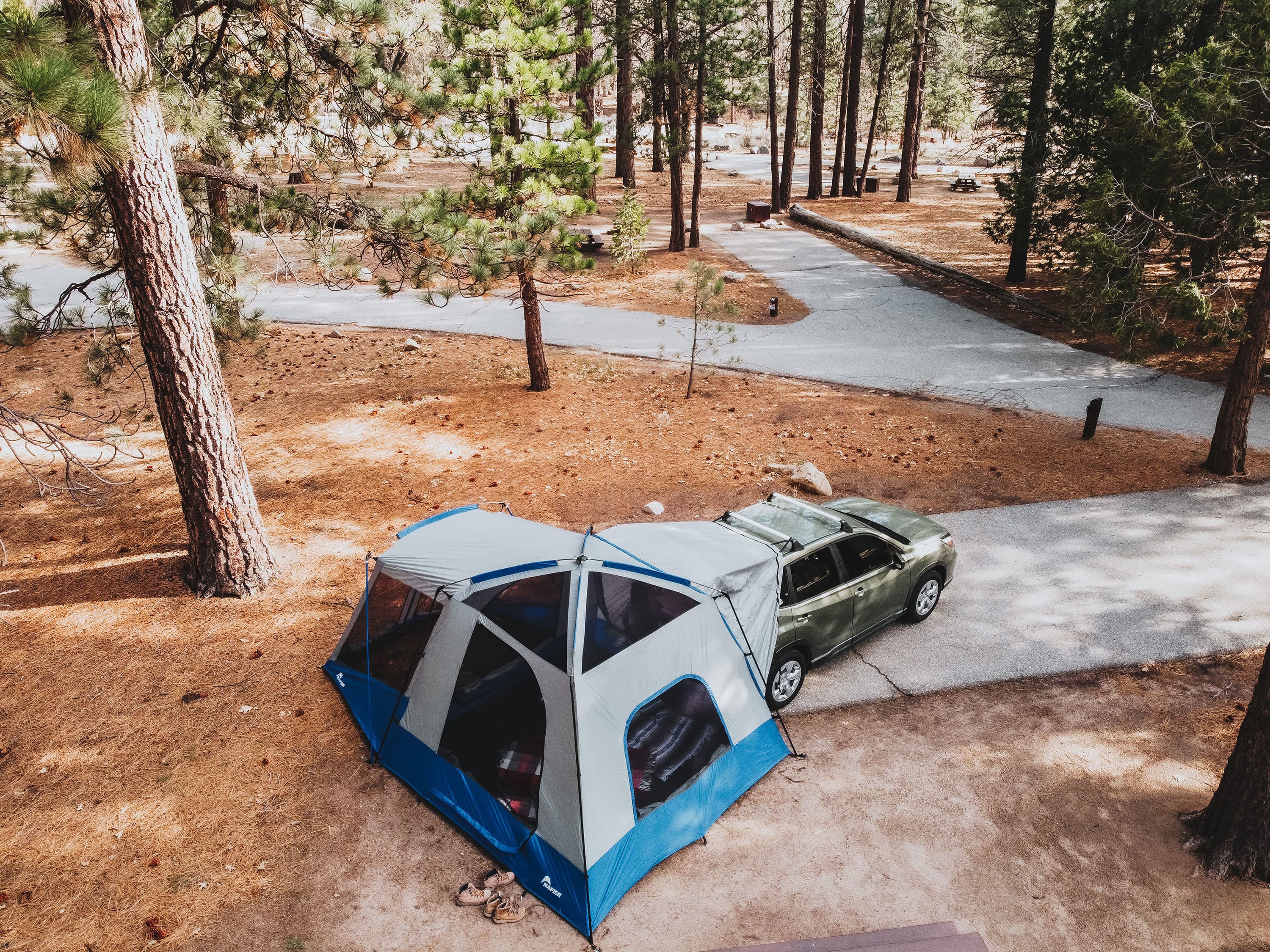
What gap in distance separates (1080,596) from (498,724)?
21.1ft

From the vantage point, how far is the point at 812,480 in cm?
1034

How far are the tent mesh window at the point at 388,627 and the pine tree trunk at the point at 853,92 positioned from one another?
98.3ft

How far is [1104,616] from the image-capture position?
8023 millimetres

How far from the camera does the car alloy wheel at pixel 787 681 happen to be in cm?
661

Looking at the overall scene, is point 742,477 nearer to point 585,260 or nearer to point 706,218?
point 585,260

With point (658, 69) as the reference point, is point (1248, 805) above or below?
below

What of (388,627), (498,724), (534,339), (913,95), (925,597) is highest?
(913,95)

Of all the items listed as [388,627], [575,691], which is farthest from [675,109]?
[575,691]

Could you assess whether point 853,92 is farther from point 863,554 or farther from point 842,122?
point 863,554

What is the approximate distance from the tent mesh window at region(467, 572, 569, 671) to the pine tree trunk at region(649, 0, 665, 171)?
55.7 feet

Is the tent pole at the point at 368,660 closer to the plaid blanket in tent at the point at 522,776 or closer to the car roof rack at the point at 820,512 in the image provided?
the plaid blanket in tent at the point at 522,776

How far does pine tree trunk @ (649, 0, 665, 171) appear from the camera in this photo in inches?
760

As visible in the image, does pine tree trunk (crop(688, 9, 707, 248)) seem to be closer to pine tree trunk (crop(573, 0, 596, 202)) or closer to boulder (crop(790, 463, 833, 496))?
pine tree trunk (crop(573, 0, 596, 202))

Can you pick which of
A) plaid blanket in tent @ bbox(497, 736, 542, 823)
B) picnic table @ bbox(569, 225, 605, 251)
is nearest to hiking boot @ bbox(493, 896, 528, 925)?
plaid blanket in tent @ bbox(497, 736, 542, 823)
